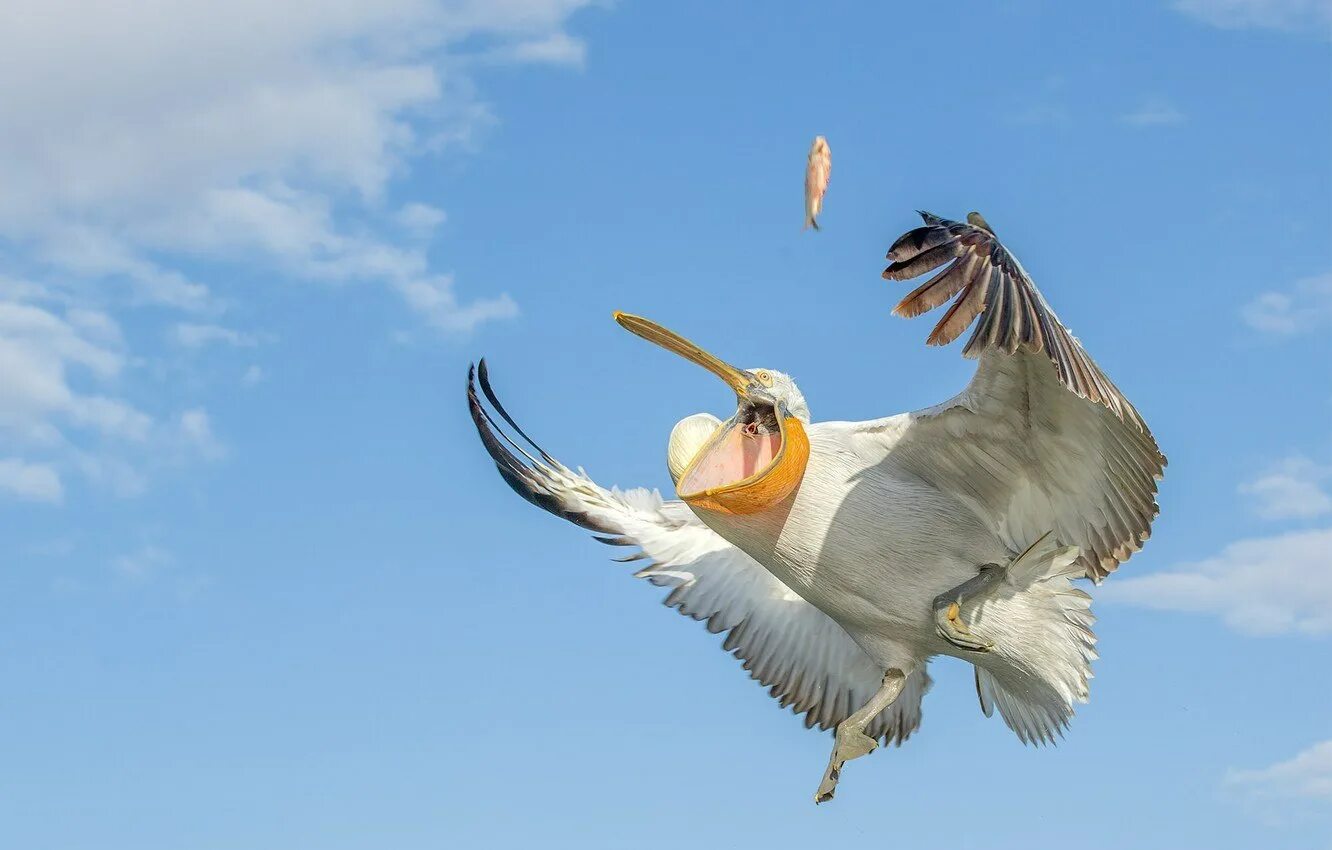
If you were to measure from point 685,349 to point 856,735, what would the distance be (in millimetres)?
2347

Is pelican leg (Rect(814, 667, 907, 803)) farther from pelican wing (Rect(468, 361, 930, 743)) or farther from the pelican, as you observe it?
pelican wing (Rect(468, 361, 930, 743))

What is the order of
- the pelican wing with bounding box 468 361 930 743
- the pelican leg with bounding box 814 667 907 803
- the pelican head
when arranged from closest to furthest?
the pelican head, the pelican leg with bounding box 814 667 907 803, the pelican wing with bounding box 468 361 930 743

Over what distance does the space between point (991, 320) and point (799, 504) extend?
1962mm

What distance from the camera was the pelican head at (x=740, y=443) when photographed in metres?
8.88

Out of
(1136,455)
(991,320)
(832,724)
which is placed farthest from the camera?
(832,724)

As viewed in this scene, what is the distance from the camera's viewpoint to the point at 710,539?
11000 millimetres

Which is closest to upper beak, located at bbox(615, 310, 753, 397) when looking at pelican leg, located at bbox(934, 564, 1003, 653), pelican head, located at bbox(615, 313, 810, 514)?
pelican head, located at bbox(615, 313, 810, 514)

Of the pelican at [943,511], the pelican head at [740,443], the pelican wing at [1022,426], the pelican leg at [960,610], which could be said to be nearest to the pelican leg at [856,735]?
the pelican at [943,511]

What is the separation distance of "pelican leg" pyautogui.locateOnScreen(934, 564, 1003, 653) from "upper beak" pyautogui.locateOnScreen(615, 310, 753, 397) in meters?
1.51

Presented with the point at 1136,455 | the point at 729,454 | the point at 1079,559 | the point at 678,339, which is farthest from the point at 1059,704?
the point at 678,339

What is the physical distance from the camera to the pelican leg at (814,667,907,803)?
9586 mm

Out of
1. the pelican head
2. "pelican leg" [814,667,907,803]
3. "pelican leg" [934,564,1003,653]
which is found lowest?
"pelican leg" [814,667,907,803]

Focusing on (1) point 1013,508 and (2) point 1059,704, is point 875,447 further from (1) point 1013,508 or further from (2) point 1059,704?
(2) point 1059,704

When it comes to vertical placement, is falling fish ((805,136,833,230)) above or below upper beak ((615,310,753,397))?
above
